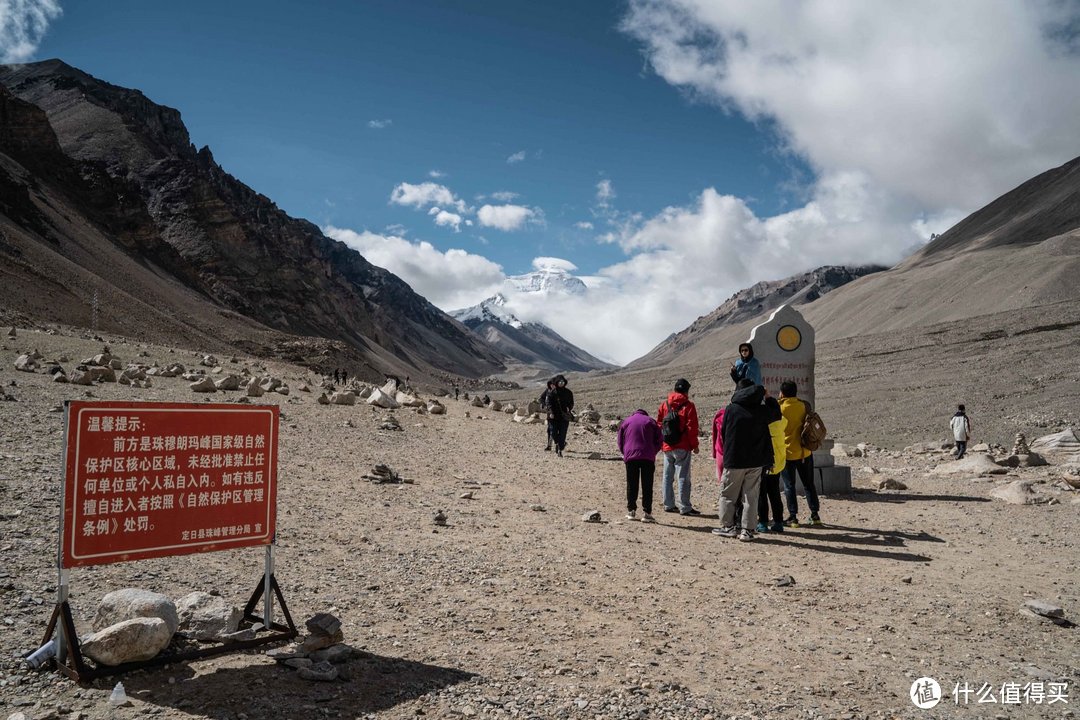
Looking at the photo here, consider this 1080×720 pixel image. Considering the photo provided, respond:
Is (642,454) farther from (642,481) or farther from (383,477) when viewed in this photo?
(383,477)

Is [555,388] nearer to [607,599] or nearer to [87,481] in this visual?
[607,599]

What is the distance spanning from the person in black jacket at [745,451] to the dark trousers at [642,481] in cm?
110

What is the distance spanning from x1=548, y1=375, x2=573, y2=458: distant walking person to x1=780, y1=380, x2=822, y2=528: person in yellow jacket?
6.75 meters

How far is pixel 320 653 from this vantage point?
4.59 m

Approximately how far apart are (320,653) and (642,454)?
5.70 m

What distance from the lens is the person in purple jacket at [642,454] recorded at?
9523 mm

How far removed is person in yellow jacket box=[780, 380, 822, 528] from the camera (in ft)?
31.2

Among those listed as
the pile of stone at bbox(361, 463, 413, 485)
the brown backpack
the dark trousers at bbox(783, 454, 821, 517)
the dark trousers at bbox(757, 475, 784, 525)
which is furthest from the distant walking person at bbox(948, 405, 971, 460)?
the pile of stone at bbox(361, 463, 413, 485)

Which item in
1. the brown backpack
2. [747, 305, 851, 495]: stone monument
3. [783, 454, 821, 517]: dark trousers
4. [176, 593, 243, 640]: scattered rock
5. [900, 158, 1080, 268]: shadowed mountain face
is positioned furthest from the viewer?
[900, 158, 1080, 268]: shadowed mountain face

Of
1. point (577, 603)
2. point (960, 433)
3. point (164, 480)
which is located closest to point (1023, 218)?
point (960, 433)

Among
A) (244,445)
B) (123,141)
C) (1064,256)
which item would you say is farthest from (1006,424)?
(123,141)

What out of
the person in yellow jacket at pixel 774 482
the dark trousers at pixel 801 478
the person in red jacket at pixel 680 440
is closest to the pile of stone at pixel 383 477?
the person in red jacket at pixel 680 440

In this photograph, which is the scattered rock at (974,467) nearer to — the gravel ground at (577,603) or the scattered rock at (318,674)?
the gravel ground at (577,603)

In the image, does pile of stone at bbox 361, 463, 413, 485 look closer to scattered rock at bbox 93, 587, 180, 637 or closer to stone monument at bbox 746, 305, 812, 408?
scattered rock at bbox 93, 587, 180, 637
